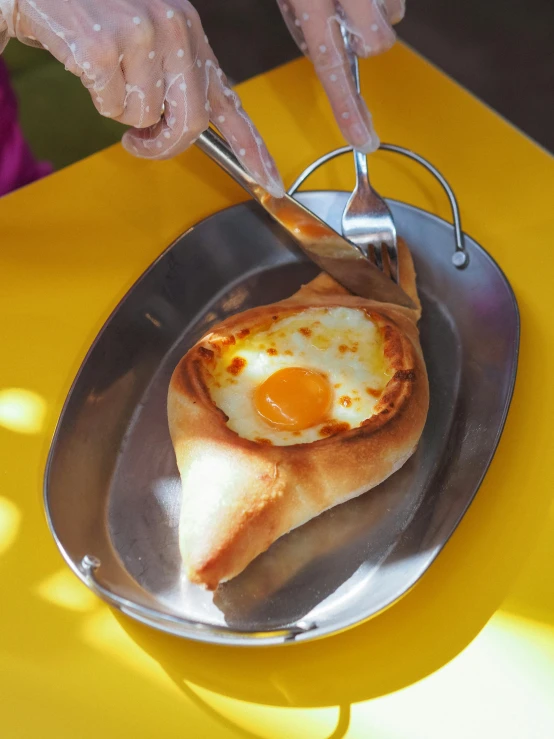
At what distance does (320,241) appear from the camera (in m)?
1.70

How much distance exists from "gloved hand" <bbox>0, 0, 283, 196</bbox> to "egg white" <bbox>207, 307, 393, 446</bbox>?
396mm

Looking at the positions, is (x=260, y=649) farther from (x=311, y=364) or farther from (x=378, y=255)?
(x=378, y=255)

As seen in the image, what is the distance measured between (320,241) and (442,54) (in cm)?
Answer: 247

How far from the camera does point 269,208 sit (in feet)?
5.68

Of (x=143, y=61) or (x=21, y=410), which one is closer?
(x=143, y=61)

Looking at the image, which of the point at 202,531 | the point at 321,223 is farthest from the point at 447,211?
the point at 202,531

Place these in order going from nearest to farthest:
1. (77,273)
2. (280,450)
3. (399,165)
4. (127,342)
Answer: (280,450) → (127,342) → (77,273) → (399,165)

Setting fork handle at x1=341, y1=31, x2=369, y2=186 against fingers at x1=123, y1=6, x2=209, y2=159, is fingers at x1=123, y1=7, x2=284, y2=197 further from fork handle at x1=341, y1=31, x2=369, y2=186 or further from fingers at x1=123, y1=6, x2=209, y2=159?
fork handle at x1=341, y1=31, x2=369, y2=186


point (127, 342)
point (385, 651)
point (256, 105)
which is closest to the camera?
point (385, 651)

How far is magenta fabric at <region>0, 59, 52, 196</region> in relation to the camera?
233 cm

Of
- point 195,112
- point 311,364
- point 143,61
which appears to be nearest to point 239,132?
point 195,112

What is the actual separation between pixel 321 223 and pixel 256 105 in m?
0.70

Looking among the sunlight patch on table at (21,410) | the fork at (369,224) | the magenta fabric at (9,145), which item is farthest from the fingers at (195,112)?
the magenta fabric at (9,145)

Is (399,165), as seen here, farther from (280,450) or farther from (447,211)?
(280,450)
